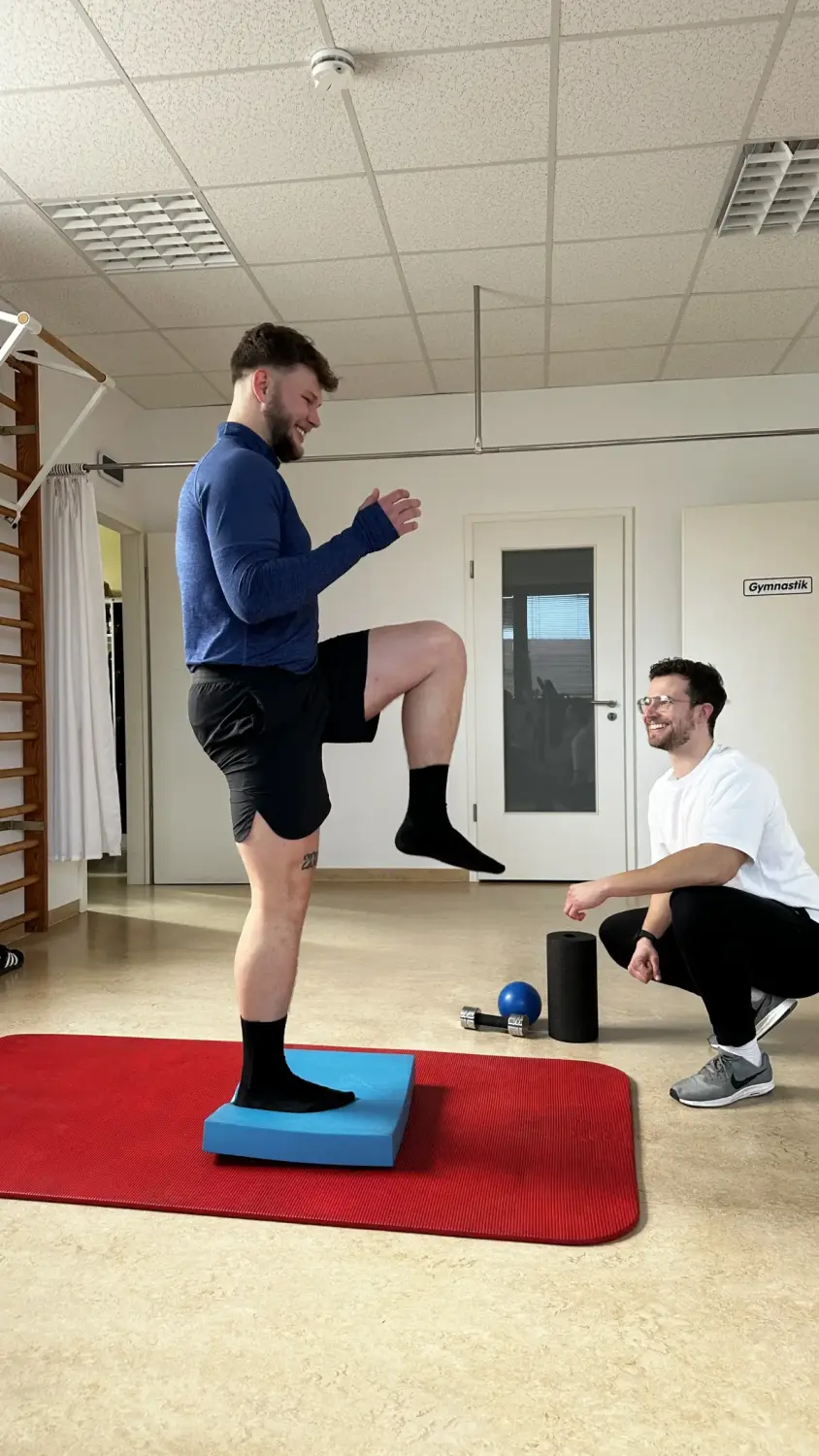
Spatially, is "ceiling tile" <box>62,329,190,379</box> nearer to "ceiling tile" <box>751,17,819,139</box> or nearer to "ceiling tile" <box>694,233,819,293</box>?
"ceiling tile" <box>694,233,819,293</box>

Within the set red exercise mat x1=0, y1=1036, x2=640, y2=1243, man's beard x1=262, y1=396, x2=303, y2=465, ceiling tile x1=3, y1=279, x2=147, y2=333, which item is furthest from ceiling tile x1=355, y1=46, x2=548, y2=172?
red exercise mat x1=0, y1=1036, x2=640, y2=1243

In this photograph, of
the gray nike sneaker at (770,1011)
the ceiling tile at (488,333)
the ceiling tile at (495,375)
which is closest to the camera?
the gray nike sneaker at (770,1011)

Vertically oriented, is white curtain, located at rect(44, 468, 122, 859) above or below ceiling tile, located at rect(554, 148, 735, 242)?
below

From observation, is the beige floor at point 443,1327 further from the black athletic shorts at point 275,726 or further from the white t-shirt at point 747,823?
the black athletic shorts at point 275,726

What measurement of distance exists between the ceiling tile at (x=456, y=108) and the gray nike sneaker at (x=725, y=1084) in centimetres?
292

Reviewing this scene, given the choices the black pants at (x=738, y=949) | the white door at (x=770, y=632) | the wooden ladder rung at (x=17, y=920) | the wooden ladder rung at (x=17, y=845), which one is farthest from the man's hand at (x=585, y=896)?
the white door at (x=770, y=632)

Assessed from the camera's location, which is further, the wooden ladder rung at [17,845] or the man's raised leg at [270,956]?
the wooden ladder rung at [17,845]

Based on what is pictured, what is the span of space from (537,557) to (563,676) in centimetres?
75

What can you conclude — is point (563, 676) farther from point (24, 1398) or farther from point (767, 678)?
point (24, 1398)

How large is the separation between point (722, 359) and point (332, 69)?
11.1 ft

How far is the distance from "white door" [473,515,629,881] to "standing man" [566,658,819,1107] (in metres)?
3.40

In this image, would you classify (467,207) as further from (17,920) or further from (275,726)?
(17,920)

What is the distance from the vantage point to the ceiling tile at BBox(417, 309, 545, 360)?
16.5ft

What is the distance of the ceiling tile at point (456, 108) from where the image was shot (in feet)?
9.98
